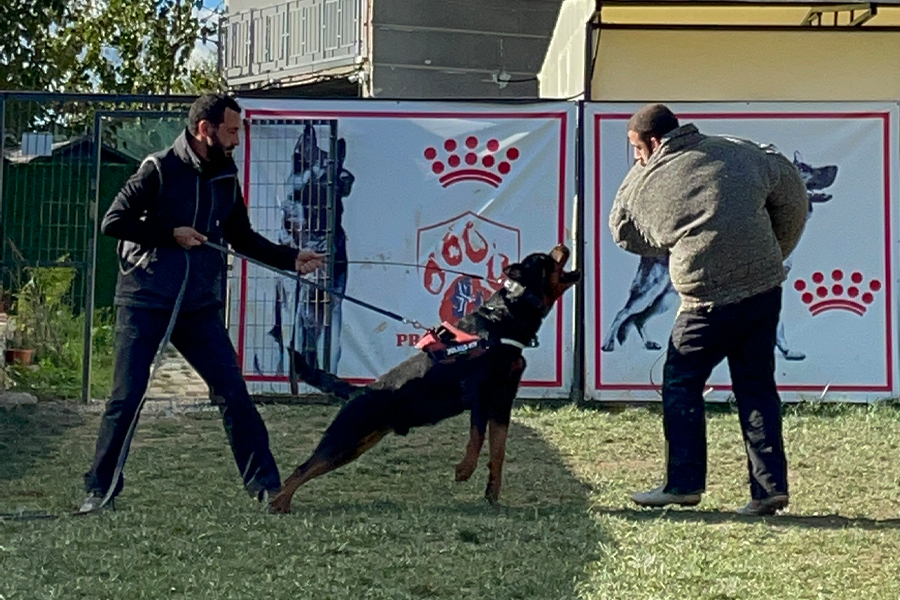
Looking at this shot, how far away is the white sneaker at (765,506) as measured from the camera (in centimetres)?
601

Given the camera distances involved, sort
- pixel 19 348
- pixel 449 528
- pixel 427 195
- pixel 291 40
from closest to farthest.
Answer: pixel 449 528, pixel 427 195, pixel 19 348, pixel 291 40

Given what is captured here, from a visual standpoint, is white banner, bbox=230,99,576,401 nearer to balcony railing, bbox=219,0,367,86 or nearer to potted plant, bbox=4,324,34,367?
potted plant, bbox=4,324,34,367

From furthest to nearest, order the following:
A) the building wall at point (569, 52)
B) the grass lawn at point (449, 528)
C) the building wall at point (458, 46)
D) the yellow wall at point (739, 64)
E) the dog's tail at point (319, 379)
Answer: the building wall at point (458, 46), the building wall at point (569, 52), the yellow wall at point (739, 64), the dog's tail at point (319, 379), the grass lawn at point (449, 528)

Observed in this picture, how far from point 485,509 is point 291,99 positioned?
446 cm

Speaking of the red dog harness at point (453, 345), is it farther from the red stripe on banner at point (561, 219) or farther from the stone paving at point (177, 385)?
the stone paving at point (177, 385)

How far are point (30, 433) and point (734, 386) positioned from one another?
15.4ft

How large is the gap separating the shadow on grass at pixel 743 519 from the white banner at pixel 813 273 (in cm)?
357

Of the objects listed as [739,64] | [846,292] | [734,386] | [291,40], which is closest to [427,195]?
[846,292]

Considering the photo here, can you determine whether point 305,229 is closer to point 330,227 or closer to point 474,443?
point 330,227

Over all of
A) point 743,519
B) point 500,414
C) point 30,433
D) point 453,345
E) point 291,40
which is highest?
point 291,40

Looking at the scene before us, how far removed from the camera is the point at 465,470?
6512mm

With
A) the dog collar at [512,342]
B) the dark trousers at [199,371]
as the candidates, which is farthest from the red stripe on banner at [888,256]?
the dark trousers at [199,371]

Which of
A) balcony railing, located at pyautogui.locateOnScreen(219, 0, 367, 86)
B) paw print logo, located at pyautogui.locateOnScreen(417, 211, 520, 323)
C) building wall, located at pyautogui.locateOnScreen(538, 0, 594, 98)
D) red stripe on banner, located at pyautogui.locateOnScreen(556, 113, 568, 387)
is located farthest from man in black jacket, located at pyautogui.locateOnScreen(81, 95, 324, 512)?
balcony railing, located at pyautogui.locateOnScreen(219, 0, 367, 86)

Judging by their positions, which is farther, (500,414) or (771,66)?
(771,66)
